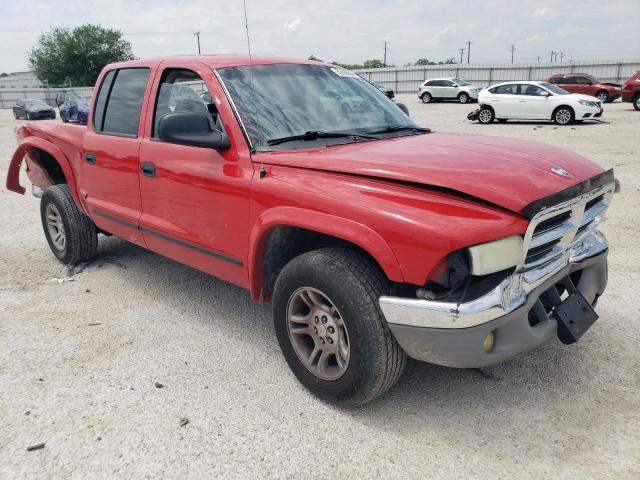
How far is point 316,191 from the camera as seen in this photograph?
105 inches

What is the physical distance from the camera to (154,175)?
3682 mm

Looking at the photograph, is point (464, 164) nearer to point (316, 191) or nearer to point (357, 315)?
point (316, 191)

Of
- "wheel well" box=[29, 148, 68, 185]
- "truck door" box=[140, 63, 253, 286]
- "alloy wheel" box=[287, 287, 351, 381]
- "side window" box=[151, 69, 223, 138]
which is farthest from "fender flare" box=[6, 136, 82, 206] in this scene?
"alloy wheel" box=[287, 287, 351, 381]

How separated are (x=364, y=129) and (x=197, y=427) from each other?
6.80 ft

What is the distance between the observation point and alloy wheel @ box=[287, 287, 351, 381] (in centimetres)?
274

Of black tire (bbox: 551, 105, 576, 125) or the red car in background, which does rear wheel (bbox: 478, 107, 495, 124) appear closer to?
black tire (bbox: 551, 105, 576, 125)

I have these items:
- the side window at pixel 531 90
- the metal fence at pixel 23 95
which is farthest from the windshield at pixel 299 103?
the metal fence at pixel 23 95

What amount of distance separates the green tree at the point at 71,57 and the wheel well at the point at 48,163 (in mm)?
71731

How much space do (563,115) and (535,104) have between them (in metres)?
0.97

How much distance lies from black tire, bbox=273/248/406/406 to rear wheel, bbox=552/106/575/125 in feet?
56.2

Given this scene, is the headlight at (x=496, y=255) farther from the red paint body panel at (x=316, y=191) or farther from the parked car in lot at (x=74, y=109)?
the parked car in lot at (x=74, y=109)

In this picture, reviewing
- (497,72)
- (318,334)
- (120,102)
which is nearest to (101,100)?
(120,102)

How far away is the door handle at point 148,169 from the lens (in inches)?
145

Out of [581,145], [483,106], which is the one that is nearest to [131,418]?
[581,145]
